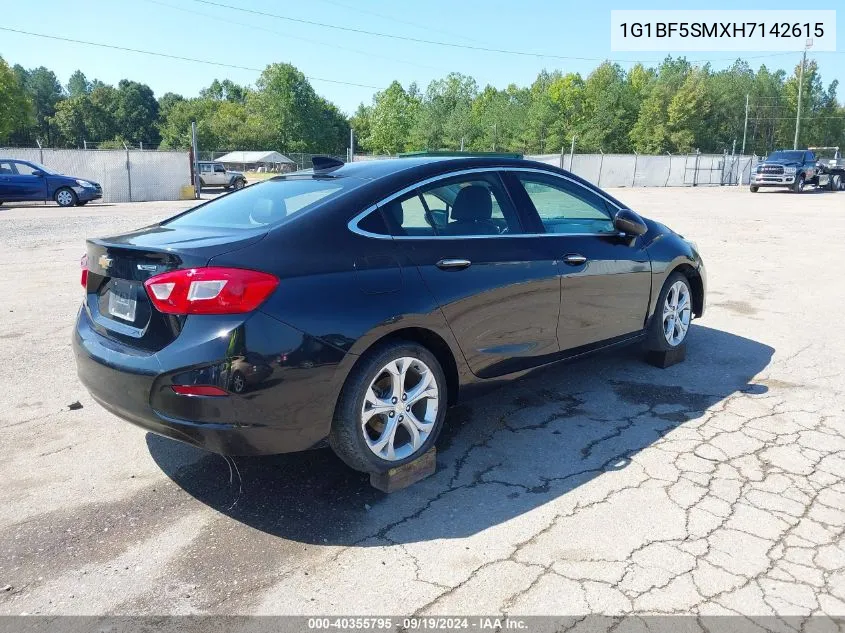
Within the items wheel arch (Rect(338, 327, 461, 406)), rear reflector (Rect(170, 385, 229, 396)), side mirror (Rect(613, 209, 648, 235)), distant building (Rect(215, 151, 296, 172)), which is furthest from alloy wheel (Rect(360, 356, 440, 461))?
distant building (Rect(215, 151, 296, 172))

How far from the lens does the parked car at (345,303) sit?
2.76 metres

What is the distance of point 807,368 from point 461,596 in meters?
4.07

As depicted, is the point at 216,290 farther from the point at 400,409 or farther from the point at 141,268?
the point at 400,409

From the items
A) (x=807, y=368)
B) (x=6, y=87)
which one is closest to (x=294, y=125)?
(x=6, y=87)

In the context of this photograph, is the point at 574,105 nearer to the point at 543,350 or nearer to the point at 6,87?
the point at 6,87

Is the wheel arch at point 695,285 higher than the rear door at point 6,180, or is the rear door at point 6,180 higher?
the rear door at point 6,180

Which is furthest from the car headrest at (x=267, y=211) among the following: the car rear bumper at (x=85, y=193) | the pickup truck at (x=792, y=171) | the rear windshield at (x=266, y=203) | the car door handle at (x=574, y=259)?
the pickup truck at (x=792, y=171)

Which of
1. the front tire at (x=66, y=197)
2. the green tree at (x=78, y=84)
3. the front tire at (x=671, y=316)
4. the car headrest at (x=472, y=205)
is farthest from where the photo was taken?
the green tree at (x=78, y=84)

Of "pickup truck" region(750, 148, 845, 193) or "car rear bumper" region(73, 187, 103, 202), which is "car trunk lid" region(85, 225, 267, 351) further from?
"pickup truck" region(750, 148, 845, 193)

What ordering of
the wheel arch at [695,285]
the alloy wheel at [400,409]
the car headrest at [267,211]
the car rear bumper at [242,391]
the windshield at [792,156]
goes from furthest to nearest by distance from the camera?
the windshield at [792,156] → the wheel arch at [695,285] → the car headrest at [267,211] → the alloy wheel at [400,409] → the car rear bumper at [242,391]

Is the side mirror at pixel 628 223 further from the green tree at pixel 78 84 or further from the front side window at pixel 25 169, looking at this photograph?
the green tree at pixel 78 84

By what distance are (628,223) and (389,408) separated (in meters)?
2.30

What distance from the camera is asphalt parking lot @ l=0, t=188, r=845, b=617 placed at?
252 centimetres

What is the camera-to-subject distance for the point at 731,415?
423 cm
